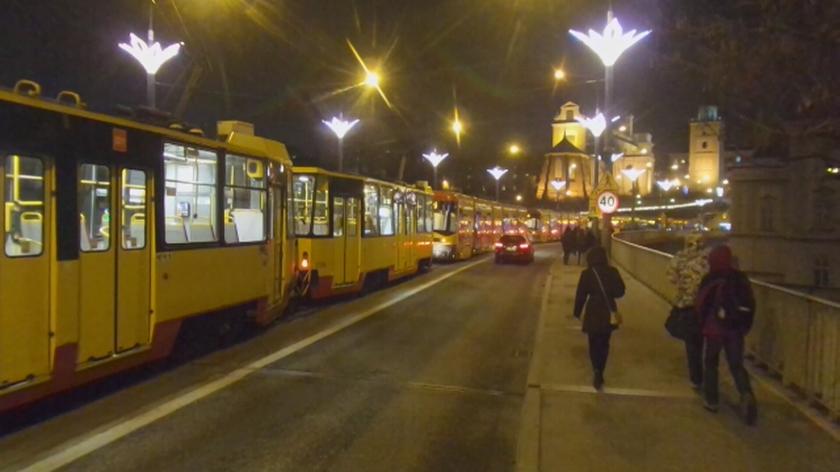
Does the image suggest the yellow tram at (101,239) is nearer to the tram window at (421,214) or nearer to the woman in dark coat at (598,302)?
the woman in dark coat at (598,302)

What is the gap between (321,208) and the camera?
1802cm

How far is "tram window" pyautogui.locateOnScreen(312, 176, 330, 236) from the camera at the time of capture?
1781 cm

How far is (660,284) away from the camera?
65.4ft

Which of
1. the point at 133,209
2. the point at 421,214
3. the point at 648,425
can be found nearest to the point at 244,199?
the point at 133,209

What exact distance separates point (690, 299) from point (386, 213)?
1431 centimetres

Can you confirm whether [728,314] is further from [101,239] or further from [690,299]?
[101,239]

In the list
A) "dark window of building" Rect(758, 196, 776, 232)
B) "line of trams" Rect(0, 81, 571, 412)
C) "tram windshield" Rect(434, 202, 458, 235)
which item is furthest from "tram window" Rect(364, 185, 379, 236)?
"dark window of building" Rect(758, 196, 776, 232)

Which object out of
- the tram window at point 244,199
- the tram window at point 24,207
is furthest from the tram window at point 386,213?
the tram window at point 24,207

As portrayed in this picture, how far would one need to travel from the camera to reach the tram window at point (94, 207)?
8180 mm

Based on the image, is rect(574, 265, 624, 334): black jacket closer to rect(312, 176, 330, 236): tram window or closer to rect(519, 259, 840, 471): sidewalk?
rect(519, 259, 840, 471): sidewalk

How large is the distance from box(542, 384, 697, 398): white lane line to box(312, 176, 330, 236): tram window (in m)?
9.12

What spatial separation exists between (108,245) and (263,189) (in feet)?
15.7

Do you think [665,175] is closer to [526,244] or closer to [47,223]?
[526,244]

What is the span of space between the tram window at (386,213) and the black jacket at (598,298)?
12626mm
